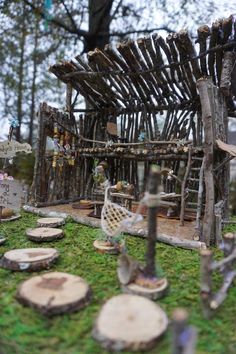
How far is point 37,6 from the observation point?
9.14 meters

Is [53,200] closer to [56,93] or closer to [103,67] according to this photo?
[103,67]

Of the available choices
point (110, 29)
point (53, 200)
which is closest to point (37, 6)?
point (110, 29)

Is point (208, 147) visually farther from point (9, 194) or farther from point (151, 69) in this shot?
point (9, 194)

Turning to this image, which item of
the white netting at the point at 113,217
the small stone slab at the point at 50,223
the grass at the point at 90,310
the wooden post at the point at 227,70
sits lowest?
the grass at the point at 90,310

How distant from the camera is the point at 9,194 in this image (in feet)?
16.4

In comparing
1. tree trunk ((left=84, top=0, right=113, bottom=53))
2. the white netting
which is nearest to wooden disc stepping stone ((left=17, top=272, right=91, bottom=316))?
the white netting

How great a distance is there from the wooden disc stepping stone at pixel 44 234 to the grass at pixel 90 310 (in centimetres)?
10

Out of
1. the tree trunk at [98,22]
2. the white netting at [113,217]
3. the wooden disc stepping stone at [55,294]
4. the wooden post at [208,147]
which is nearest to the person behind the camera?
the wooden disc stepping stone at [55,294]

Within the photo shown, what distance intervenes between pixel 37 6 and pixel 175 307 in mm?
9056

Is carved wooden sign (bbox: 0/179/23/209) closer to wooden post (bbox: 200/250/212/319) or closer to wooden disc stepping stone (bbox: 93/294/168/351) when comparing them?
wooden disc stepping stone (bbox: 93/294/168/351)

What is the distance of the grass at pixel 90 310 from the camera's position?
2.43 meters

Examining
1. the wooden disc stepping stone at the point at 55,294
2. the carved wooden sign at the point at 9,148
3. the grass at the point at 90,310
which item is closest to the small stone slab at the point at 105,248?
the grass at the point at 90,310

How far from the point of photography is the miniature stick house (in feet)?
16.3

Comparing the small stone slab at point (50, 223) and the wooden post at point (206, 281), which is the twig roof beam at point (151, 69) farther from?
the wooden post at point (206, 281)
